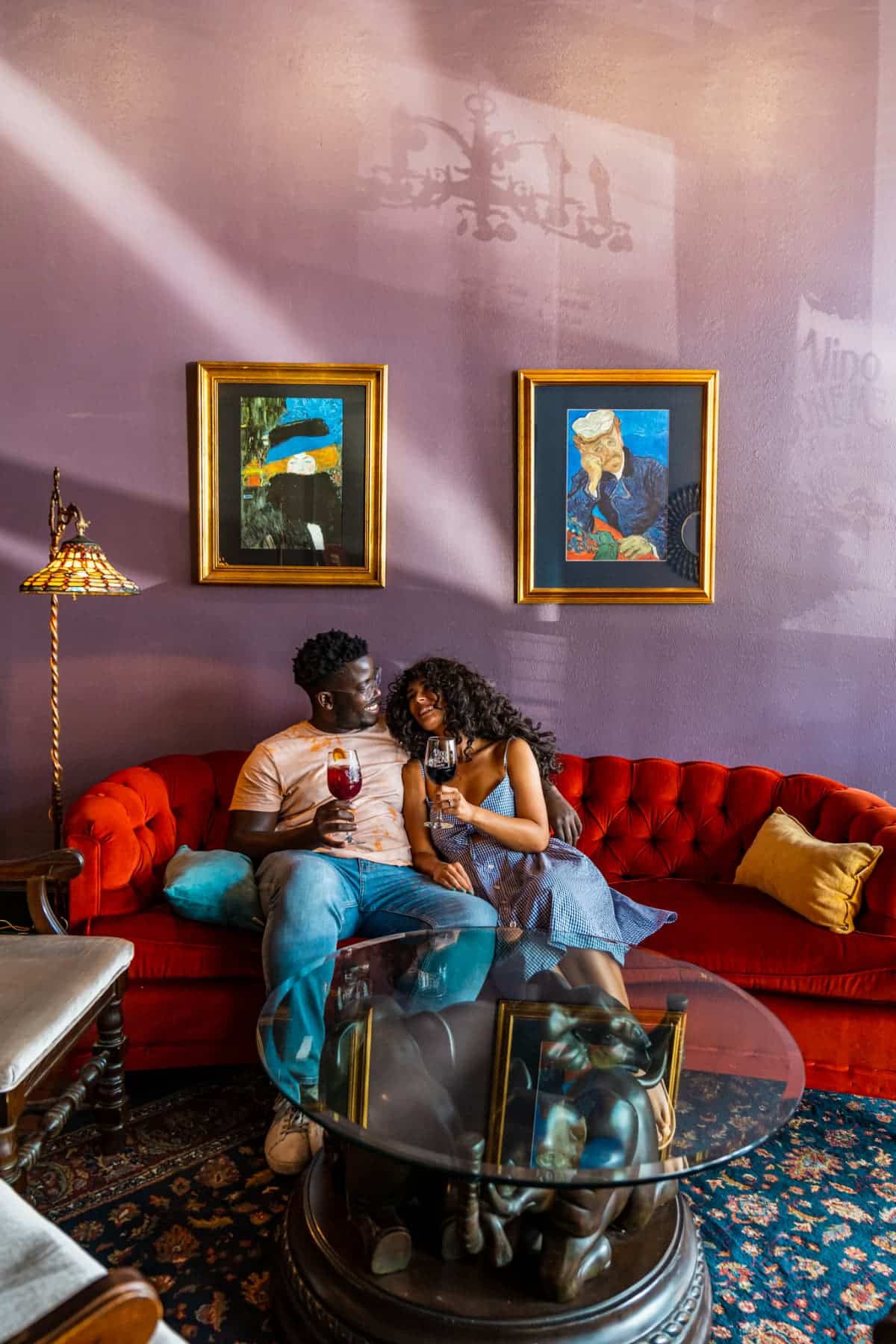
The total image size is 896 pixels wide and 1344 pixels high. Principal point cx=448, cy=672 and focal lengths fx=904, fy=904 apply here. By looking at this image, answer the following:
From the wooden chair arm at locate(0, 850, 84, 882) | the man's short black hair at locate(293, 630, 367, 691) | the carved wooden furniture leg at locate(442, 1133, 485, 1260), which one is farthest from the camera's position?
the man's short black hair at locate(293, 630, 367, 691)

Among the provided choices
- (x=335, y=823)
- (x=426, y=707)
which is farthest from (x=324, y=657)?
(x=335, y=823)

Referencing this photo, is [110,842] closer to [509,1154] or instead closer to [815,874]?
[509,1154]

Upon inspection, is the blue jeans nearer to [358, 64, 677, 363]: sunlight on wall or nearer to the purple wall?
the purple wall

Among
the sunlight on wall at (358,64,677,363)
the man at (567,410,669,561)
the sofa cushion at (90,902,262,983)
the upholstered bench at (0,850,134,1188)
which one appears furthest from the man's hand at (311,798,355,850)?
the sunlight on wall at (358,64,677,363)

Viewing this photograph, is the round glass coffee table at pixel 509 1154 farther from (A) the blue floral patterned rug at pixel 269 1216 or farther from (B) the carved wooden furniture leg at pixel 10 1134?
(B) the carved wooden furniture leg at pixel 10 1134

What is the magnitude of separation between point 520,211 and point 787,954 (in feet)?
8.94

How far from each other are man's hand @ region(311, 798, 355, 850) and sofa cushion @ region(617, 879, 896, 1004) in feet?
3.02

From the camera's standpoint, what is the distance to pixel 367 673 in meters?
2.94

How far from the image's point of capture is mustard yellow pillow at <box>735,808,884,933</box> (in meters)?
2.61

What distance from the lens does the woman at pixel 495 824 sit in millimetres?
2559

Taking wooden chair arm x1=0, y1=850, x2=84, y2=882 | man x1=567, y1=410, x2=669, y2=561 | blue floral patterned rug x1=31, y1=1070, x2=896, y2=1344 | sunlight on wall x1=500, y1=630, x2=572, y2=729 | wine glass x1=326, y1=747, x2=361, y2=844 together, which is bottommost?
blue floral patterned rug x1=31, y1=1070, x2=896, y2=1344

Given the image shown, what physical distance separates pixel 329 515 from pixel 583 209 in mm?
1482

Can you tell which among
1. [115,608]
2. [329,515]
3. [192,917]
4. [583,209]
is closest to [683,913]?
[192,917]

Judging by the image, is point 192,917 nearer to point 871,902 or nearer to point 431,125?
point 871,902
